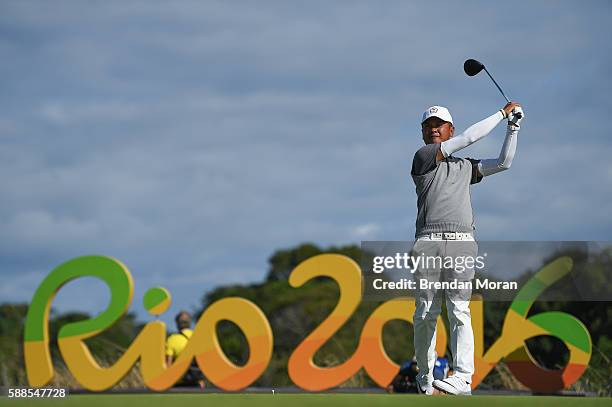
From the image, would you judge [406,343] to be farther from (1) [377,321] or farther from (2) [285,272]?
(2) [285,272]

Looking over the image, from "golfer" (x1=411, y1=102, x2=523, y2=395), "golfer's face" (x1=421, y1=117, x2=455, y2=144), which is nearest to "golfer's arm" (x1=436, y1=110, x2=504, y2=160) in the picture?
"golfer" (x1=411, y1=102, x2=523, y2=395)

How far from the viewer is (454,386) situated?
8.19 meters

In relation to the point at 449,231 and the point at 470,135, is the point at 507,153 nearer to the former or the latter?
the point at 470,135

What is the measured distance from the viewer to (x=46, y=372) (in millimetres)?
21094

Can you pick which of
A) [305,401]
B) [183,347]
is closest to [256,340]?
[183,347]

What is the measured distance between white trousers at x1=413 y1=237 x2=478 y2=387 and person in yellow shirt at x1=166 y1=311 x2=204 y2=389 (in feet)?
36.4

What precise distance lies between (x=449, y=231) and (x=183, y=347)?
1280 cm

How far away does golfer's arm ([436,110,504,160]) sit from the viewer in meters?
8.16

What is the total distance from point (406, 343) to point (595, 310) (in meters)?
12.8

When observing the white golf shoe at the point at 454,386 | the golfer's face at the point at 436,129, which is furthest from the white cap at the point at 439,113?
the white golf shoe at the point at 454,386

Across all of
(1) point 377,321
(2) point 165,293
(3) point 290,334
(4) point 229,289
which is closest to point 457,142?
(1) point 377,321

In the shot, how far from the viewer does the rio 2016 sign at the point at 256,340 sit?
773 inches

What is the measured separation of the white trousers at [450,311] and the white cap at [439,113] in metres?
0.96

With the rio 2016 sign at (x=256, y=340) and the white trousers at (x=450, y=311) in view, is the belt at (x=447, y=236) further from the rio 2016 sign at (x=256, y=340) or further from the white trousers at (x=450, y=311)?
the rio 2016 sign at (x=256, y=340)
